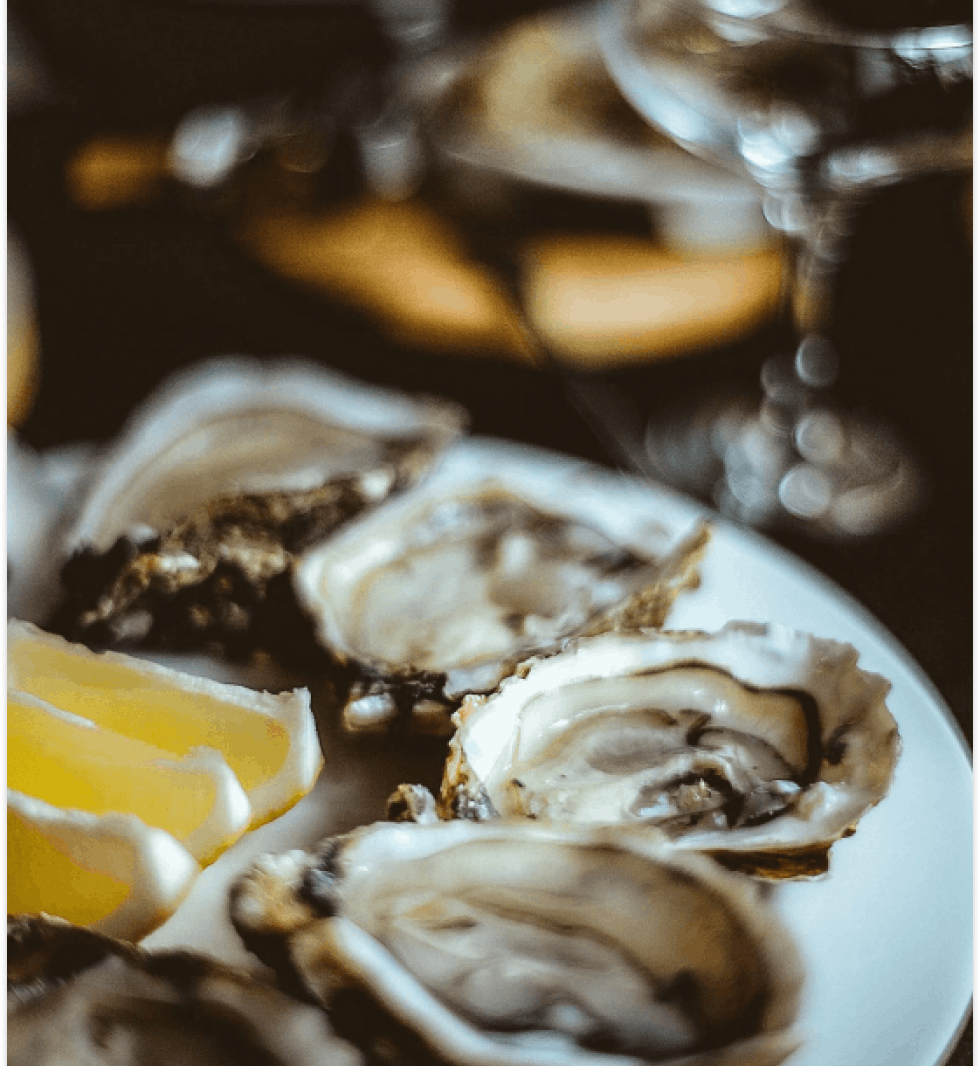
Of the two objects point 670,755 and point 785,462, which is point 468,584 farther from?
point 785,462

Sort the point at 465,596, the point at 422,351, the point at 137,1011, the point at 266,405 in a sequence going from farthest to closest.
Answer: the point at 422,351 < the point at 266,405 < the point at 465,596 < the point at 137,1011

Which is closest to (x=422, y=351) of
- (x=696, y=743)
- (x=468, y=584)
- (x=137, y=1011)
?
(x=468, y=584)

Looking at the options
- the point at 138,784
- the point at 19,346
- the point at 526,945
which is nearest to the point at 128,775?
the point at 138,784

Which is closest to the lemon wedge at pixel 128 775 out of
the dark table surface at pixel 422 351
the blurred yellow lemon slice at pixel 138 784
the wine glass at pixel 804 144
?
the blurred yellow lemon slice at pixel 138 784

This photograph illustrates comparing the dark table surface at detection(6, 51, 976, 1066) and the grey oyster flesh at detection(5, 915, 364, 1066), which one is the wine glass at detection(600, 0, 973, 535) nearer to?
the dark table surface at detection(6, 51, 976, 1066)

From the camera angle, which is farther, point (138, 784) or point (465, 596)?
point (465, 596)

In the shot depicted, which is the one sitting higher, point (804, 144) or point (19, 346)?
point (804, 144)

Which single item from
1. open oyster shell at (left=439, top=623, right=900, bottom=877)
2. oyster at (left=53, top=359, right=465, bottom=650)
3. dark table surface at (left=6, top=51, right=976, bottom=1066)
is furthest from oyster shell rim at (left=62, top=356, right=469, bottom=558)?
open oyster shell at (left=439, top=623, right=900, bottom=877)

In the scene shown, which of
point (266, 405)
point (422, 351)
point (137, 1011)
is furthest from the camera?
point (422, 351)
